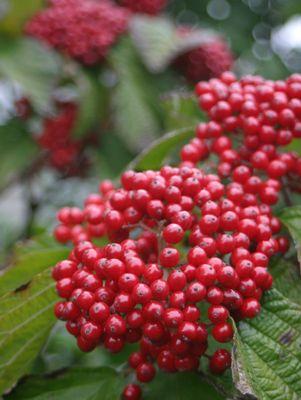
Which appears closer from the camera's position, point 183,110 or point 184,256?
point 184,256

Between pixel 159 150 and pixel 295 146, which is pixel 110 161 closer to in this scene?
pixel 159 150

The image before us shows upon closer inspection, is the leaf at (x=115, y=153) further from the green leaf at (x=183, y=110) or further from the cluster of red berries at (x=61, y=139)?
the green leaf at (x=183, y=110)

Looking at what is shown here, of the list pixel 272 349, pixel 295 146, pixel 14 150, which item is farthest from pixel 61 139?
pixel 272 349

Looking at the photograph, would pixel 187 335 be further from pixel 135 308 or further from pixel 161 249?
pixel 161 249

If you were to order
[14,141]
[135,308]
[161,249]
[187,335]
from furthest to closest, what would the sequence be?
[14,141] < [161,249] < [135,308] < [187,335]

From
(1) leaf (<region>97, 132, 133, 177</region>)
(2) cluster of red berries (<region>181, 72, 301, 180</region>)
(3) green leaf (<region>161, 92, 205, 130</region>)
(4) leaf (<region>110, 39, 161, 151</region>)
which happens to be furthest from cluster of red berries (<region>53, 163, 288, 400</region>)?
(1) leaf (<region>97, 132, 133, 177</region>)

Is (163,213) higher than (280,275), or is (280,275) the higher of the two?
(163,213)

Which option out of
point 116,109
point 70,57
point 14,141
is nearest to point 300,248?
point 116,109

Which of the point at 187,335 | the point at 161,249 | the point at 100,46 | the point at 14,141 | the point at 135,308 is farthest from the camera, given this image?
the point at 14,141
